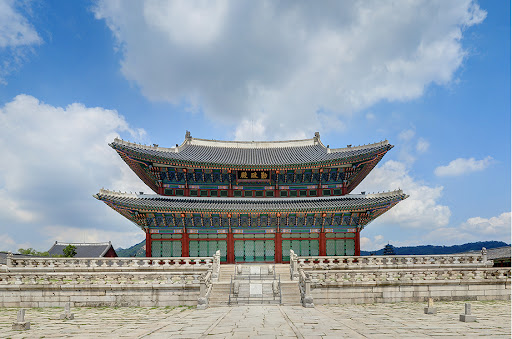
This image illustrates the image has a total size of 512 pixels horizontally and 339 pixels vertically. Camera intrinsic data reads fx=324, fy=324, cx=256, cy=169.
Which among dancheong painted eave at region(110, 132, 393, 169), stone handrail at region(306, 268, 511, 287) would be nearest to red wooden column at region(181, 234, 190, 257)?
dancheong painted eave at region(110, 132, 393, 169)

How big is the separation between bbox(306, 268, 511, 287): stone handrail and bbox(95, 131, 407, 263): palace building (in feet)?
26.4

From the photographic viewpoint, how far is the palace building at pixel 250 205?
2870 cm

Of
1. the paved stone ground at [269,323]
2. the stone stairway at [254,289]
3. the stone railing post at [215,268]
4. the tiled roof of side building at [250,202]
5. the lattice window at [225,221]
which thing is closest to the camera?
the paved stone ground at [269,323]

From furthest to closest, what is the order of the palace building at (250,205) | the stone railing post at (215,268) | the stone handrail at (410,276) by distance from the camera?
1. the palace building at (250,205)
2. the stone railing post at (215,268)
3. the stone handrail at (410,276)

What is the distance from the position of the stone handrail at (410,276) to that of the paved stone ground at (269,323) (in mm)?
1830

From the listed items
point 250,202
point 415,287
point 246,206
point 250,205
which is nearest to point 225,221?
point 246,206

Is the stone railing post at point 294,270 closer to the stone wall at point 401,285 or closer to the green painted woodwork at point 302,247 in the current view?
the stone wall at point 401,285

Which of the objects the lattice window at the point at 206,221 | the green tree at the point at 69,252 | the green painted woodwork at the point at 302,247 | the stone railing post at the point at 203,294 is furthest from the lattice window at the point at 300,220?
the green tree at the point at 69,252

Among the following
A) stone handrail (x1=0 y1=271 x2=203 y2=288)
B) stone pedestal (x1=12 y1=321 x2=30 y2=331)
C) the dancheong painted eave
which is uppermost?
the dancheong painted eave

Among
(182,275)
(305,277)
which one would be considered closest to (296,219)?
(305,277)

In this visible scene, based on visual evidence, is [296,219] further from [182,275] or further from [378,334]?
[378,334]

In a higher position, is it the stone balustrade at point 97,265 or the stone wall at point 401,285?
the stone balustrade at point 97,265

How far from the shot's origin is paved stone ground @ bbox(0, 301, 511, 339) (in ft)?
35.7

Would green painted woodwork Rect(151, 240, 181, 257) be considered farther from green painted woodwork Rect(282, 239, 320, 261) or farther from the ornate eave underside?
green painted woodwork Rect(282, 239, 320, 261)
